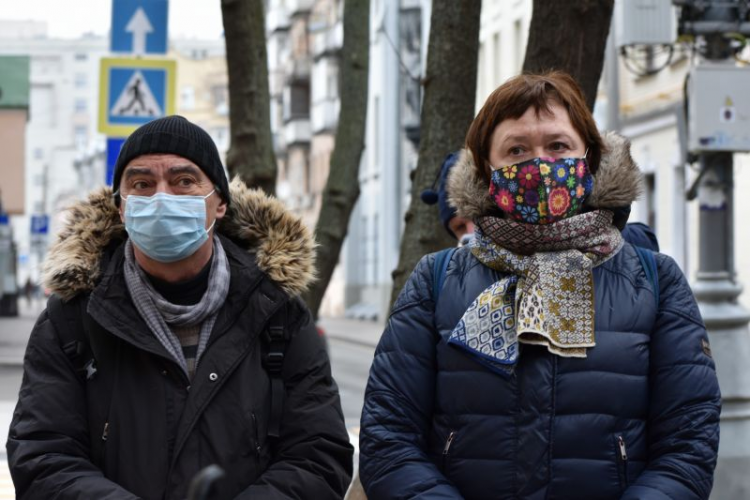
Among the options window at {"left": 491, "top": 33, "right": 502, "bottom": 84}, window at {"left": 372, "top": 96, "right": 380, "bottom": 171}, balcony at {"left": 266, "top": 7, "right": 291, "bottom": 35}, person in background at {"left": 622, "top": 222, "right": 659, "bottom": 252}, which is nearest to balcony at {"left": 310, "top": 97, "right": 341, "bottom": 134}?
window at {"left": 372, "top": 96, "right": 380, "bottom": 171}

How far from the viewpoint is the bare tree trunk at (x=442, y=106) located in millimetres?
8828

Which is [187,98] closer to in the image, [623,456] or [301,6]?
[301,6]

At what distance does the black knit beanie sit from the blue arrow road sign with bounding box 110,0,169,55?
8.44 m

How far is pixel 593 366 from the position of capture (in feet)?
12.4

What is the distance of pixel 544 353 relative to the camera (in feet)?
12.6

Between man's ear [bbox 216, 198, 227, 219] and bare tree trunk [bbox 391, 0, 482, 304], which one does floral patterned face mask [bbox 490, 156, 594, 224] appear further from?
bare tree trunk [bbox 391, 0, 482, 304]

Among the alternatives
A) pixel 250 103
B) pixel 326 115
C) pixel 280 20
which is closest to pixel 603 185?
pixel 250 103

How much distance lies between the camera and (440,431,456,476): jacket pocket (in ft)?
12.5

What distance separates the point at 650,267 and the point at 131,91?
363 inches

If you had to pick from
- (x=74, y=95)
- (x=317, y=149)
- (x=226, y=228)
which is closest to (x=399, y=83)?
(x=317, y=149)

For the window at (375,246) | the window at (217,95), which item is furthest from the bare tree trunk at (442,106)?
the window at (217,95)

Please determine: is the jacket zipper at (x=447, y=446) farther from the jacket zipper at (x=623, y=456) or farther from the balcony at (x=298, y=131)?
the balcony at (x=298, y=131)

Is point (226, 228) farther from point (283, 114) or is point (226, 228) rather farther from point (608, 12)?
point (283, 114)

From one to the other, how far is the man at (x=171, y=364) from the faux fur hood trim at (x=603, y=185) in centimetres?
62
